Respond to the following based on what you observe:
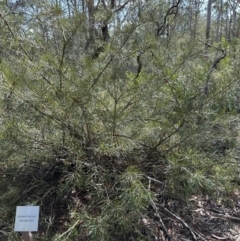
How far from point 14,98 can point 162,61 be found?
1.14m

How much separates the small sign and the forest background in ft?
0.70

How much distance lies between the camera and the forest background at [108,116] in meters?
2.51

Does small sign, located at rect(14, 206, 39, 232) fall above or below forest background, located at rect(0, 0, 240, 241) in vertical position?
below

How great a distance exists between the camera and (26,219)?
2281mm

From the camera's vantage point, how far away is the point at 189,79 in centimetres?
274

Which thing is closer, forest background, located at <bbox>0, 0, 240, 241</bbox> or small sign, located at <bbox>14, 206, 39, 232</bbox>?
small sign, located at <bbox>14, 206, 39, 232</bbox>

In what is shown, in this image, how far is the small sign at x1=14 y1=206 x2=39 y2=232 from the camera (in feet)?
7.37

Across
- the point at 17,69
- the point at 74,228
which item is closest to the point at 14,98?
the point at 17,69

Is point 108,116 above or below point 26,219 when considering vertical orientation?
above

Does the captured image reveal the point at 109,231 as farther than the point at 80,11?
No

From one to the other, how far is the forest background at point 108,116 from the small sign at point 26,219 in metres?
0.21

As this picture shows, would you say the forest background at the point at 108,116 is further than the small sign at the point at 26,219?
Yes

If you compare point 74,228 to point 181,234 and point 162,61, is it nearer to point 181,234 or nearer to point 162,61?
point 181,234

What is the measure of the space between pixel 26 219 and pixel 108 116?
101 cm
